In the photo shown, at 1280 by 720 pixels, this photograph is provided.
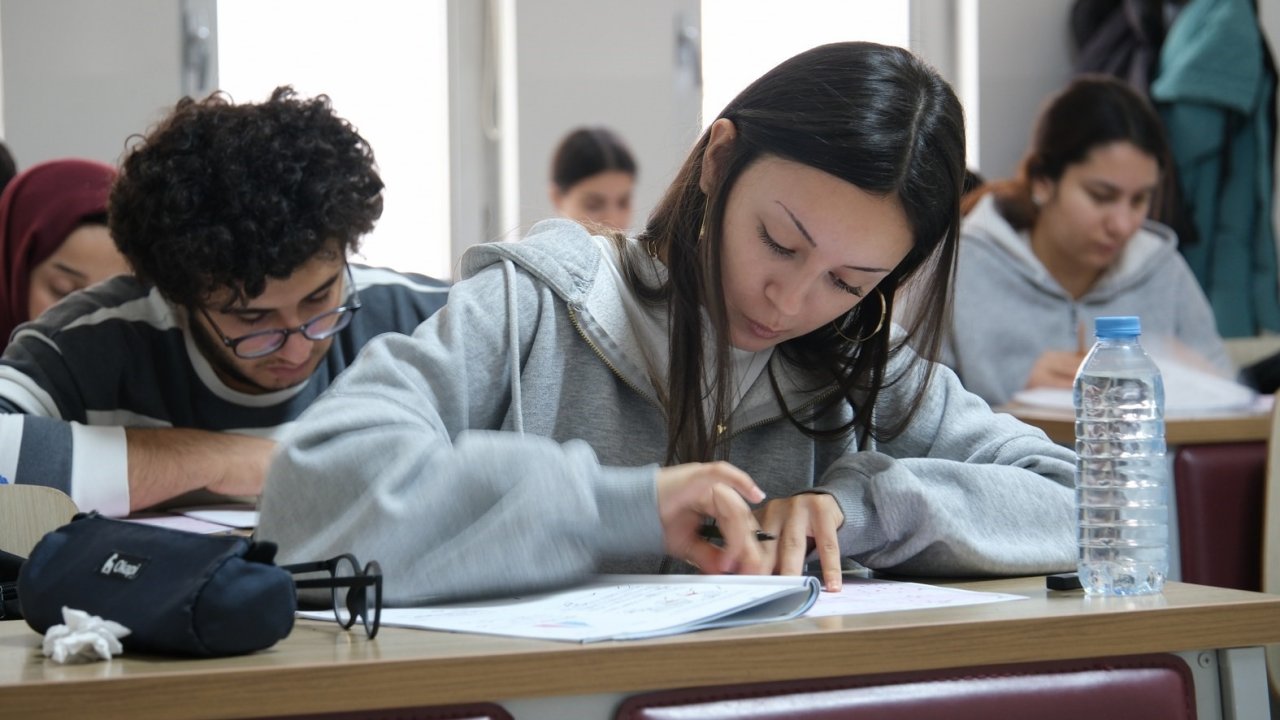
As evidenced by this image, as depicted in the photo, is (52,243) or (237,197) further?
(52,243)

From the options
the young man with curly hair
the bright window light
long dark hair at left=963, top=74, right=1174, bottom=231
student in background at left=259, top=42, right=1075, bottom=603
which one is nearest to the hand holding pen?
student in background at left=259, top=42, right=1075, bottom=603

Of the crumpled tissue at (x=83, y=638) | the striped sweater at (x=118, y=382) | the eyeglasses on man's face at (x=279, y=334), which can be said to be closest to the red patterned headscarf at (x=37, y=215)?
the striped sweater at (x=118, y=382)

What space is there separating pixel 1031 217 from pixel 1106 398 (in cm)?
246

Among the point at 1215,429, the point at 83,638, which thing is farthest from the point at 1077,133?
the point at 83,638

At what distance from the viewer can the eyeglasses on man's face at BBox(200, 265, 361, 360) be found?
82.2 inches

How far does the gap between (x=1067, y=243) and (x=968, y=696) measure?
279cm

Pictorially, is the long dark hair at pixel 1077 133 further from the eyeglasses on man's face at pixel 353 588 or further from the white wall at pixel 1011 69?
the eyeglasses on man's face at pixel 353 588

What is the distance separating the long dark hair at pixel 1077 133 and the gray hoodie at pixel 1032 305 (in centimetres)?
7

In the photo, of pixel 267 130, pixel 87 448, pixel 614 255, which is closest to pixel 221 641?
pixel 614 255

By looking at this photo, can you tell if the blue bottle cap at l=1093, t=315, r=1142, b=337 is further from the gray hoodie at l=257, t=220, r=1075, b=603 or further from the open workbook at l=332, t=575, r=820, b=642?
the open workbook at l=332, t=575, r=820, b=642

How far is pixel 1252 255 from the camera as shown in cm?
426

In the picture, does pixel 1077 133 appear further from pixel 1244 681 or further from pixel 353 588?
pixel 353 588

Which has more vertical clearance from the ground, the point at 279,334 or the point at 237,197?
the point at 237,197

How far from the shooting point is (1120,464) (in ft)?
4.04
